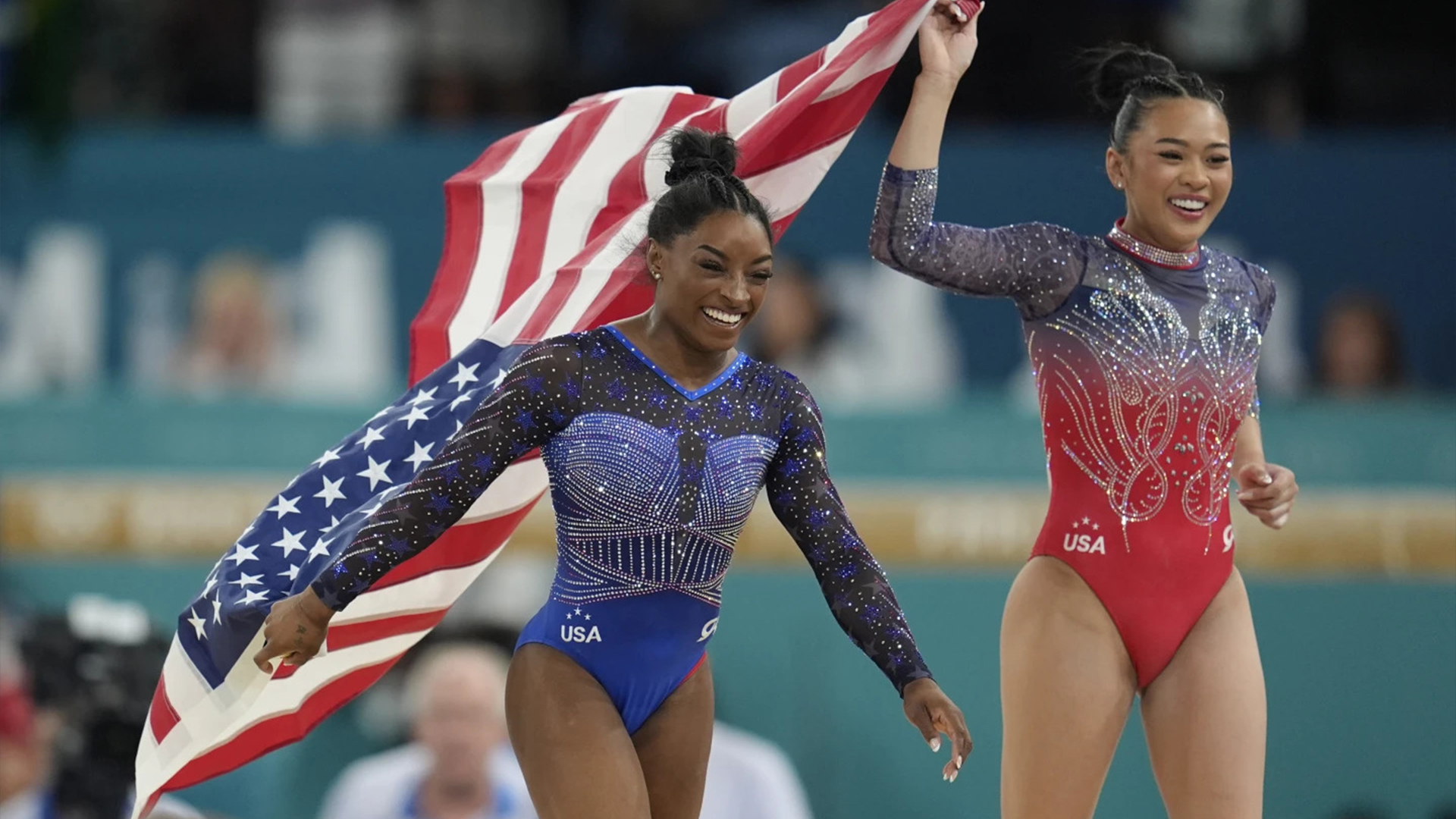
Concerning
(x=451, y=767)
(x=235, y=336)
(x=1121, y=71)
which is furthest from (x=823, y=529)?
(x=235, y=336)

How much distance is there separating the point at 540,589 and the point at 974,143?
2.81 metres

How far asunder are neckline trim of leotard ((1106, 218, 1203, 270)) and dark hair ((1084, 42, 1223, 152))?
7.4 inches

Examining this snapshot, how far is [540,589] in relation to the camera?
294 inches

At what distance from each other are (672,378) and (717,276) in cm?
21

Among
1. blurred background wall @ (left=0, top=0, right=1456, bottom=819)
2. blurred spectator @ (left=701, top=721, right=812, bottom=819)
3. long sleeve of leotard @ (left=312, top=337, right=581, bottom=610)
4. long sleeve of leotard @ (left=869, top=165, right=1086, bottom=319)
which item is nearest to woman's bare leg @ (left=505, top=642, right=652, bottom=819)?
long sleeve of leotard @ (left=312, top=337, right=581, bottom=610)

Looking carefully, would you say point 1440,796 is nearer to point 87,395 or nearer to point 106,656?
point 106,656

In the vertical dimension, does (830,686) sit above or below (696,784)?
below

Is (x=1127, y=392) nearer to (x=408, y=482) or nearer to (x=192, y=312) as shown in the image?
(x=408, y=482)

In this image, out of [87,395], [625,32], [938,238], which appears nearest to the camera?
[938,238]

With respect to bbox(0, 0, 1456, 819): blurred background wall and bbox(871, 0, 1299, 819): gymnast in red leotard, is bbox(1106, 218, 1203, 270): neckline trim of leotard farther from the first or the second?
bbox(0, 0, 1456, 819): blurred background wall

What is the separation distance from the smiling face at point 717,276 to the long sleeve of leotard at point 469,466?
219 millimetres

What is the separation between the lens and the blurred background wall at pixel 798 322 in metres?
6.82

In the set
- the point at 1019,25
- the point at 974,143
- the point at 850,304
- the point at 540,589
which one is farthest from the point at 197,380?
the point at 1019,25

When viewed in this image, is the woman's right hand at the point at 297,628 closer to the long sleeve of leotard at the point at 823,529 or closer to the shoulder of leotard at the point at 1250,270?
the long sleeve of leotard at the point at 823,529
